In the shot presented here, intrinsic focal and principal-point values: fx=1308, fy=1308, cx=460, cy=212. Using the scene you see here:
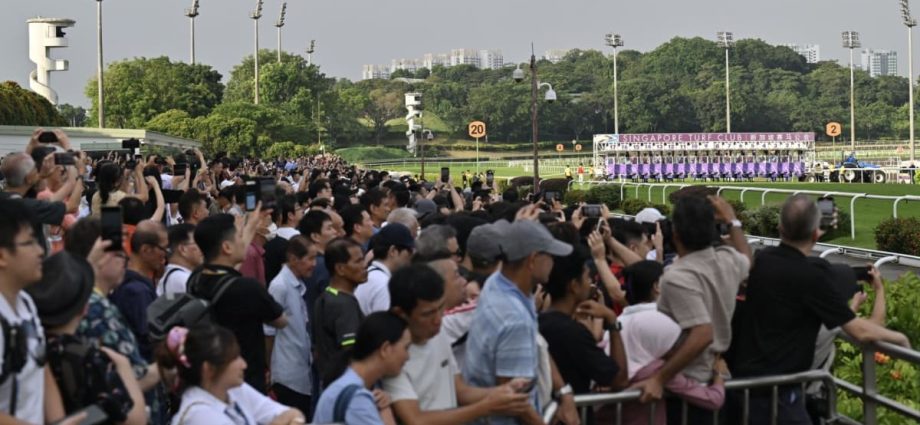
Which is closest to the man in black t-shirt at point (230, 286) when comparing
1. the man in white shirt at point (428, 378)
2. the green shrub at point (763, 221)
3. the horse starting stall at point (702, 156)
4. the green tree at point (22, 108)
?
the man in white shirt at point (428, 378)

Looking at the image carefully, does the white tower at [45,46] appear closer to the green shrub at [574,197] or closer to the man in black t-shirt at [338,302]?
the green shrub at [574,197]

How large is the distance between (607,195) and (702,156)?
28454 millimetres

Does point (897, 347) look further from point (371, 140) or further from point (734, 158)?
point (371, 140)

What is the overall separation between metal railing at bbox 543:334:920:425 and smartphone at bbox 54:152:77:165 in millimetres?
3971

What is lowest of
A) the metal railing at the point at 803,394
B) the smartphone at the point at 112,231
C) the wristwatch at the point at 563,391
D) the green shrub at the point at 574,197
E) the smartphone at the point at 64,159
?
the metal railing at the point at 803,394

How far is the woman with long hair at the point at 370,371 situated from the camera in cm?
470

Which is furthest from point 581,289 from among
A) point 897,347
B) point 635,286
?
point 897,347

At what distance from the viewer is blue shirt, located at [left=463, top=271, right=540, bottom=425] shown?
16.7 ft

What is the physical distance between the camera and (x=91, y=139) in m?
36.3

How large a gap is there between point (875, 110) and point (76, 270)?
12295 cm

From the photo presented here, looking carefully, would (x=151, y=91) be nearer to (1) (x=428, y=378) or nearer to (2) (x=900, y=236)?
(2) (x=900, y=236)

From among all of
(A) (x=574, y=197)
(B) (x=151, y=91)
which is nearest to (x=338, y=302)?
(A) (x=574, y=197)

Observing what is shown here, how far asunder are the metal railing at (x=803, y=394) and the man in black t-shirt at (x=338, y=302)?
138cm

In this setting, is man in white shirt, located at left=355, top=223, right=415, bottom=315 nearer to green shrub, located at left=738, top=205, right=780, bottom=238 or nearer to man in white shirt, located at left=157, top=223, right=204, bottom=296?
man in white shirt, located at left=157, top=223, right=204, bottom=296
